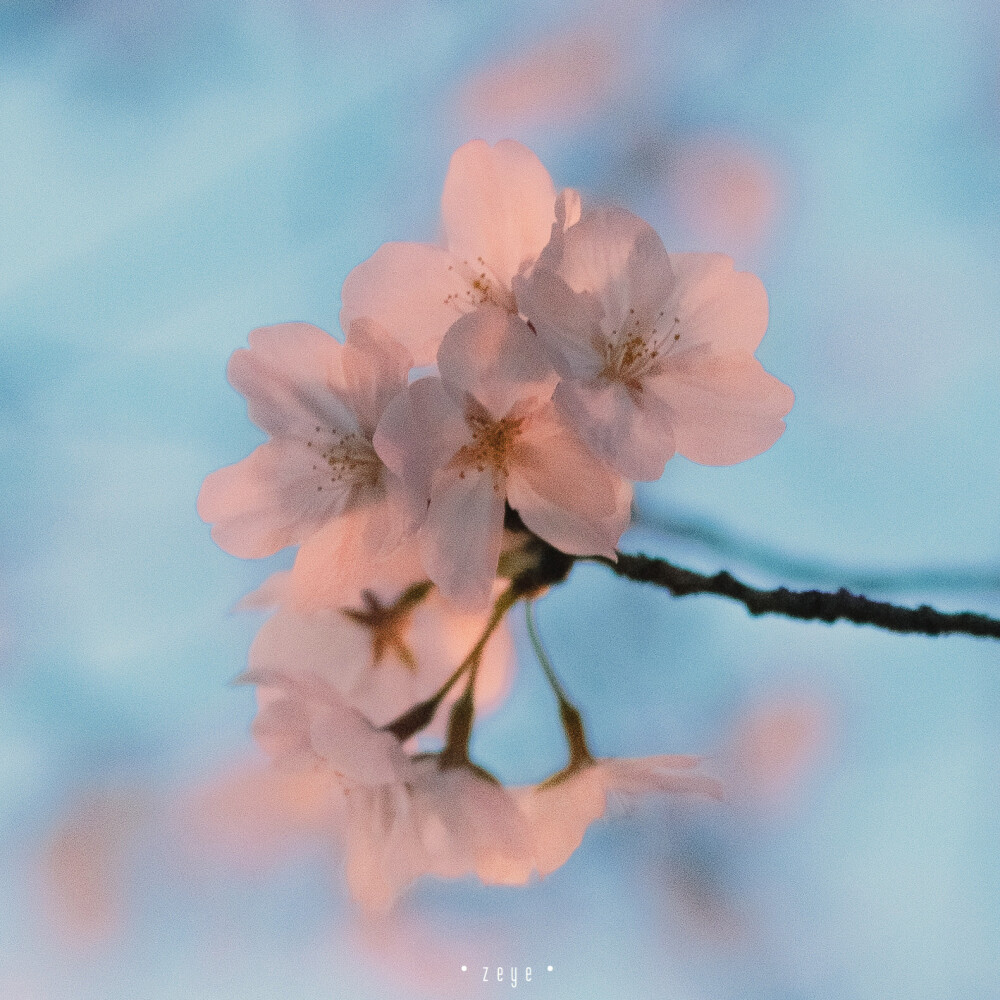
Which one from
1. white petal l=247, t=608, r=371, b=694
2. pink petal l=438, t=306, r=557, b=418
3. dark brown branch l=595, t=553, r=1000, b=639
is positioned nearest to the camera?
pink petal l=438, t=306, r=557, b=418

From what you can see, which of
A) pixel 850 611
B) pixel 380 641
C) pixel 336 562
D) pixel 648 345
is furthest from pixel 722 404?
pixel 380 641

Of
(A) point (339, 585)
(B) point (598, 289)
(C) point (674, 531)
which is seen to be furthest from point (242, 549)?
(C) point (674, 531)

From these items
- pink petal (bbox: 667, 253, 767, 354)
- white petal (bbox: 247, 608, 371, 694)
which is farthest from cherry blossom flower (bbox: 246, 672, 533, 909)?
pink petal (bbox: 667, 253, 767, 354)

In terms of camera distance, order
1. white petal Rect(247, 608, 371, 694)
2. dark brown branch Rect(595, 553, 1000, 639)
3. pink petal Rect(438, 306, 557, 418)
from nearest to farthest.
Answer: pink petal Rect(438, 306, 557, 418) → dark brown branch Rect(595, 553, 1000, 639) → white petal Rect(247, 608, 371, 694)

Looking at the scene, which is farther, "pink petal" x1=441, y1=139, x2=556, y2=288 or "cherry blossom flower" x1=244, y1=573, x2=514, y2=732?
"cherry blossom flower" x1=244, y1=573, x2=514, y2=732

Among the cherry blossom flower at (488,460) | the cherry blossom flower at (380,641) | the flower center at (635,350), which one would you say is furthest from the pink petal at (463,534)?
the cherry blossom flower at (380,641)

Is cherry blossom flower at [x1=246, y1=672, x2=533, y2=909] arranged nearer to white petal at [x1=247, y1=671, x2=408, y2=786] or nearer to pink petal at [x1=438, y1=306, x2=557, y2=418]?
white petal at [x1=247, y1=671, x2=408, y2=786]
